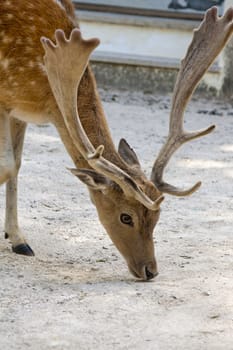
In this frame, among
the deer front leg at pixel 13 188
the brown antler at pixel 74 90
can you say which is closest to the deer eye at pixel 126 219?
the brown antler at pixel 74 90

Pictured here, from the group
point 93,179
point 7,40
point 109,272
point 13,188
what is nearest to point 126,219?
point 93,179

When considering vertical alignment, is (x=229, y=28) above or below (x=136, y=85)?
above

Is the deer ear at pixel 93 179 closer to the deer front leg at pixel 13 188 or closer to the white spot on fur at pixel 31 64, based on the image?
the white spot on fur at pixel 31 64

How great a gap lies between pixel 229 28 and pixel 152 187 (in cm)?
114

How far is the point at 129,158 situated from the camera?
20.2ft

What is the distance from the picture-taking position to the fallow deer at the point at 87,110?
19.2 ft

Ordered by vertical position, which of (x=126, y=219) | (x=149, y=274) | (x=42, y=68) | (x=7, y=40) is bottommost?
(x=149, y=274)

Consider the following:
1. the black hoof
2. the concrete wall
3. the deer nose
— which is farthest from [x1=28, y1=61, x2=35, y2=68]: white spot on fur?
the concrete wall

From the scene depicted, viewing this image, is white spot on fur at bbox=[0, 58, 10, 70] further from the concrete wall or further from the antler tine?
the concrete wall

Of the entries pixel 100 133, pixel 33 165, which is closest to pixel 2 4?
pixel 100 133

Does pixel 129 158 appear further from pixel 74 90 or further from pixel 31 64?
pixel 31 64

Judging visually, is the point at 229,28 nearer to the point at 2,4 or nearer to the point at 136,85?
the point at 2,4

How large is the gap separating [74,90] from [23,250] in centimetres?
134

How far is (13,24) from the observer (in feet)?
20.5
